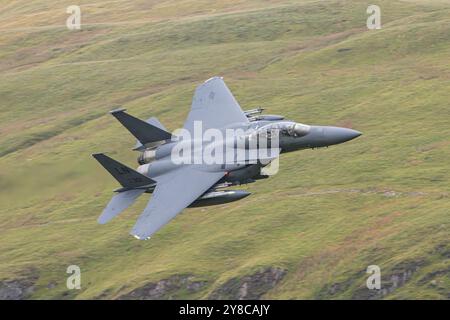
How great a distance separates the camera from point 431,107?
123 meters

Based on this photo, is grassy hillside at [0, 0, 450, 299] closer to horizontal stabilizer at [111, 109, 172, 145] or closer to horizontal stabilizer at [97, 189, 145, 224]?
horizontal stabilizer at [111, 109, 172, 145]

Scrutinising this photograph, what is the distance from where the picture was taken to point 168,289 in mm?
94750

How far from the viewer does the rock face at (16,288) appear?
9994cm

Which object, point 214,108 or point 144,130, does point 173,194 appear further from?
point 214,108

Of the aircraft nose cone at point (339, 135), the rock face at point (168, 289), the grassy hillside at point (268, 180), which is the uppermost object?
the aircraft nose cone at point (339, 135)

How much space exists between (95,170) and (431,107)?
191 ft

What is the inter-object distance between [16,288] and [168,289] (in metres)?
17.2

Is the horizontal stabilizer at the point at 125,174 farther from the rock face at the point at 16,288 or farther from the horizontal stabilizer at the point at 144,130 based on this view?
the rock face at the point at 16,288

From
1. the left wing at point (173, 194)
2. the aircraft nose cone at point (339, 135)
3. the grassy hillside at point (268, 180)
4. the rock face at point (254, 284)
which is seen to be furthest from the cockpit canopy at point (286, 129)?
the rock face at point (254, 284)

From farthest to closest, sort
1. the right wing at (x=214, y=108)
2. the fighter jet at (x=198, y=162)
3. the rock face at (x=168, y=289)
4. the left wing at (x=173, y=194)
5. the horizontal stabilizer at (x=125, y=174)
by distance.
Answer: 1. the rock face at (x=168, y=289)
2. the right wing at (x=214, y=108)
3. the horizontal stabilizer at (x=125, y=174)
4. the fighter jet at (x=198, y=162)
5. the left wing at (x=173, y=194)

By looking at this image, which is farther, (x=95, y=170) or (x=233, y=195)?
(x=95, y=170)

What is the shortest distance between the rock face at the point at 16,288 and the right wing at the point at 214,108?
35.5 m
